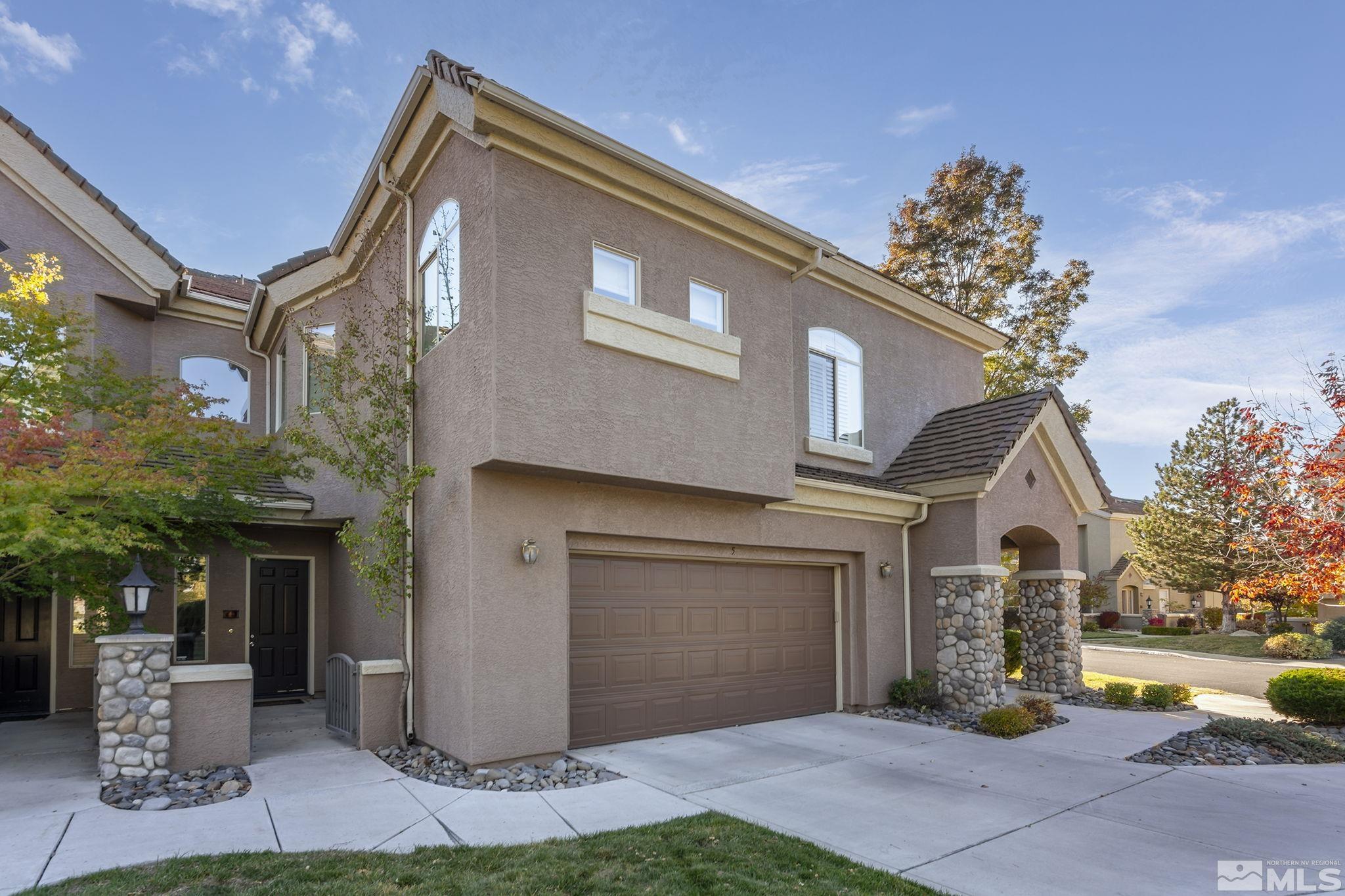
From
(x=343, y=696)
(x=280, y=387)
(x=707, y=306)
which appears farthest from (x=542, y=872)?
(x=280, y=387)

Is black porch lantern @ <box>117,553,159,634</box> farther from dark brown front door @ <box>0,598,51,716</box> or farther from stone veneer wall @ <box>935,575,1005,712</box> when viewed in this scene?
stone veneer wall @ <box>935,575,1005,712</box>

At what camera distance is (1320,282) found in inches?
599

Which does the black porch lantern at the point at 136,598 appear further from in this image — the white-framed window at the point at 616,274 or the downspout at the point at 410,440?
the white-framed window at the point at 616,274

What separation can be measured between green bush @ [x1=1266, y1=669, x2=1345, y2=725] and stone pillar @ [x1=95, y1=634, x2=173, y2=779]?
567 inches

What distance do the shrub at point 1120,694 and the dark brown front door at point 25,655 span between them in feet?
54.2

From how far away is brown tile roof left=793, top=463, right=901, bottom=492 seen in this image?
444 inches

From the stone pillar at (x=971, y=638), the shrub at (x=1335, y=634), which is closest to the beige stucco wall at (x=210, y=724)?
the stone pillar at (x=971, y=638)

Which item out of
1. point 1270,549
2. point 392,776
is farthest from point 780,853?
point 1270,549

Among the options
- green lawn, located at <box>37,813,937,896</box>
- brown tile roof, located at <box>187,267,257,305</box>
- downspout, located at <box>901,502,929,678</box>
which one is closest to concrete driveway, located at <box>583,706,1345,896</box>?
green lawn, located at <box>37,813,937,896</box>

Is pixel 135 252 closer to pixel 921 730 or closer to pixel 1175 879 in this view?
pixel 921 730

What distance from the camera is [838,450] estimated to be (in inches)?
503

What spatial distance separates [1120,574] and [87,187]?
45388 millimetres

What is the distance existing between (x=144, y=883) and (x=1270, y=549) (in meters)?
15.5

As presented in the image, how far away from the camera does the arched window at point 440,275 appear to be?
8.82m
